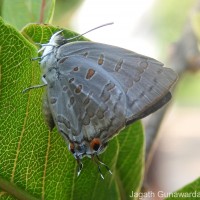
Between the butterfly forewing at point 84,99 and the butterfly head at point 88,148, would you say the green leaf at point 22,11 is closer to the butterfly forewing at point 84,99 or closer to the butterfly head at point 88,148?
the butterfly forewing at point 84,99

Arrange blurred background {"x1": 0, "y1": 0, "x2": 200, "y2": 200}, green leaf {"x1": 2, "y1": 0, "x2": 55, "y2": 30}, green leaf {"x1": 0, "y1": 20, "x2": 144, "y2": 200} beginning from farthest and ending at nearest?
blurred background {"x1": 0, "y1": 0, "x2": 200, "y2": 200}
green leaf {"x1": 2, "y1": 0, "x2": 55, "y2": 30}
green leaf {"x1": 0, "y1": 20, "x2": 144, "y2": 200}

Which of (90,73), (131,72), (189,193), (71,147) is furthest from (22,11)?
(189,193)

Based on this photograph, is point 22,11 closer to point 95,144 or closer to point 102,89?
point 102,89

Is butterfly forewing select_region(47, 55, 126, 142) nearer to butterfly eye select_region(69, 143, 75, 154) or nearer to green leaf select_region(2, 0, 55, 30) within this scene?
butterfly eye select_region(69, 143, 75, 154)

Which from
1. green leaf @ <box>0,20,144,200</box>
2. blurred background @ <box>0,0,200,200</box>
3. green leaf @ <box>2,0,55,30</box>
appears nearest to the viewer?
green leaf @ <box>0,20,144,200</box>

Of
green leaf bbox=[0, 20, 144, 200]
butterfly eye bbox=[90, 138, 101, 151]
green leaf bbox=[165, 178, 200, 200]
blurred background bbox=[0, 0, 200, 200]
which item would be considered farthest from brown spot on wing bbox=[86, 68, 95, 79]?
blurred background bbox=[0, 0, 200, 200]

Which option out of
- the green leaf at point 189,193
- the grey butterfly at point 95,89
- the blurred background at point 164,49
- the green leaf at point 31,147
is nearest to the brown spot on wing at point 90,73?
the grey butterfly at point 95,89
